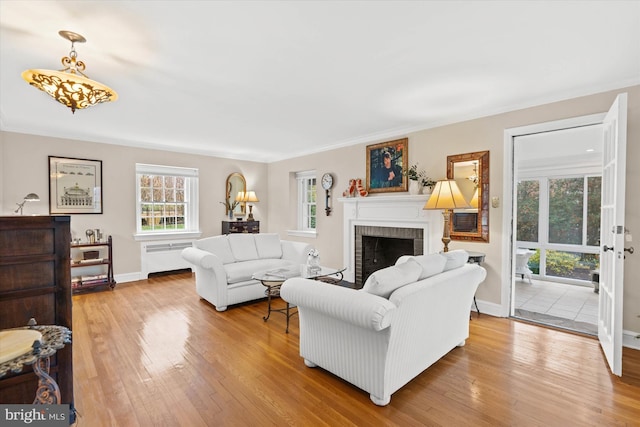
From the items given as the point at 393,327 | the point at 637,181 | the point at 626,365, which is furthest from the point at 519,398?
the point at 637,181

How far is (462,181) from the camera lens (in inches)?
154

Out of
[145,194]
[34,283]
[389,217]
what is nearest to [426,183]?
[389,217]

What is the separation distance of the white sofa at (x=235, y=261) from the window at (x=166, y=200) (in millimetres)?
1922

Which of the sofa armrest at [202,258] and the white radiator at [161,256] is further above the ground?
the sofa armrest at [202,258]

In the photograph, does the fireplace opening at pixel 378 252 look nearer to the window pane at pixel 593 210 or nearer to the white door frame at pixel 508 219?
the white door frame at pixel 508 219

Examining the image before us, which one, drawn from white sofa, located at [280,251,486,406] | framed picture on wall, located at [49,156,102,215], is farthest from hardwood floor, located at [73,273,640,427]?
framed picture on wall, located at [49,156,102,215]

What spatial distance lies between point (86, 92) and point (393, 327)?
106 inches

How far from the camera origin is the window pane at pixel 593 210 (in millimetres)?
5332

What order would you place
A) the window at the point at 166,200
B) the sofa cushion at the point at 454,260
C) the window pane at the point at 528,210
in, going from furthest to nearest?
the window pane at the point at 528,210 → the window at the point at 166,200 → the sofa cushion at the point at 454,260

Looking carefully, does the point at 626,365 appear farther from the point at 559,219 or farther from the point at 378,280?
the point at 559,219

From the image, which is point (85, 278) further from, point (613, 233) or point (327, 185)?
point (613, 233)

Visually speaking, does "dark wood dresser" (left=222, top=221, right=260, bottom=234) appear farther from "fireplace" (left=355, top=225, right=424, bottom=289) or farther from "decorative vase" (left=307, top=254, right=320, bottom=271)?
"decorative vase" (left=307, top=254, right=320, bottom=271)

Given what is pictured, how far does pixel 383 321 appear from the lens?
174 centimetres

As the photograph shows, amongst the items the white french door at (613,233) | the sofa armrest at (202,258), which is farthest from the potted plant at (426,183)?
the sofa armrest at (202,258)
